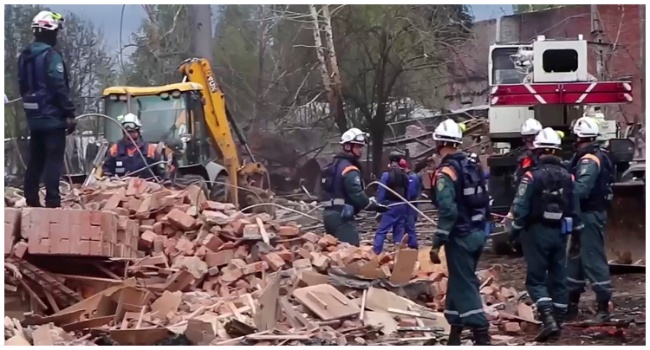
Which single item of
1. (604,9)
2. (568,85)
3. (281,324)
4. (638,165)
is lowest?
(281,324)

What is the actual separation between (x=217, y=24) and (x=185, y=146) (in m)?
6.71

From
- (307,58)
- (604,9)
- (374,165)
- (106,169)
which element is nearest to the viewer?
(106,169)

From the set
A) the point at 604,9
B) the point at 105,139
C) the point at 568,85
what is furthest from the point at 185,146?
the point at 604,9

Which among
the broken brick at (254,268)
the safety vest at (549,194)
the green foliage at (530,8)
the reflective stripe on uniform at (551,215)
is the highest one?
the green foliage at (530,8)

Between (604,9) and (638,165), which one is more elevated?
(604,9)

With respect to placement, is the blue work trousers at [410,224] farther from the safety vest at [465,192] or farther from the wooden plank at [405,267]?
the safety vest at [465,192]

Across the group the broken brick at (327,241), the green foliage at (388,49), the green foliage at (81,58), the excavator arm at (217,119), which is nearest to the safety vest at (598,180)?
the broken brick at (327,241)

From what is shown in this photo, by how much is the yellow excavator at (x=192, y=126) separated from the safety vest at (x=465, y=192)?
6.21m

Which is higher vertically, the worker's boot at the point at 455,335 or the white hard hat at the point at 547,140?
the white hard hat at the point at 547,140

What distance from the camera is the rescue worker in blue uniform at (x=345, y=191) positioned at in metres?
10.7

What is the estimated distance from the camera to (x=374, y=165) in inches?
782

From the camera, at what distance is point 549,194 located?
27.3ft

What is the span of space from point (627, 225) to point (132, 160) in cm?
554

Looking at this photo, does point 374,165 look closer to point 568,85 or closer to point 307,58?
point 307,58
